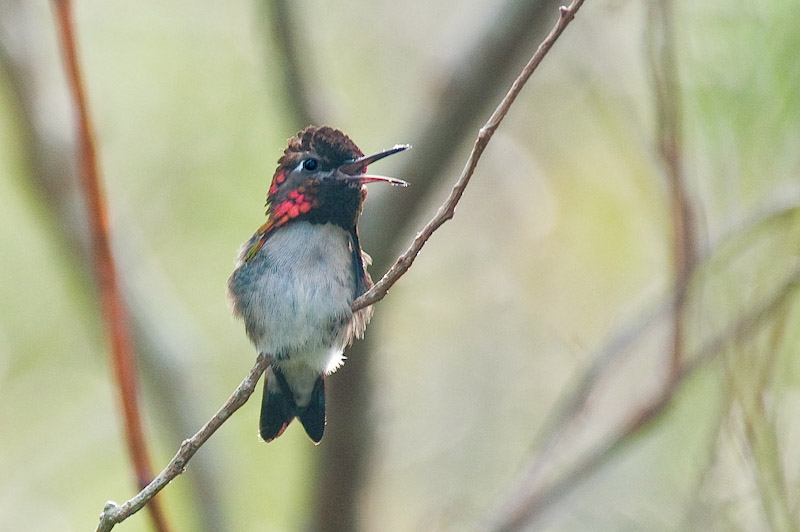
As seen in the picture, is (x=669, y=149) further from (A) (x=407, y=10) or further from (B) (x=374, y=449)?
(A) (x=407, y=10)

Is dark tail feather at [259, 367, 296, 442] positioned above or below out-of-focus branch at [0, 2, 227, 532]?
below

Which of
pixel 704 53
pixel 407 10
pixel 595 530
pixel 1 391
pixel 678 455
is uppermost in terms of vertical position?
pixel 407 10

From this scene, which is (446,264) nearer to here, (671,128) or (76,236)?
(76,236)

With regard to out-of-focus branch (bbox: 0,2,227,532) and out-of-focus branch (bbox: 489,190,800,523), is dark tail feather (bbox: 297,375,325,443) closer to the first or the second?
out-of-focus branch (bbox: 489,190,800,523)

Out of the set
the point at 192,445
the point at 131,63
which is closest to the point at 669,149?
the point at 192,445

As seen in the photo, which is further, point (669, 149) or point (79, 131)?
point (669, 149)

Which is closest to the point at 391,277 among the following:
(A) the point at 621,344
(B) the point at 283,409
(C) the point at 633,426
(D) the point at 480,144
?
(D) the point at 480,144

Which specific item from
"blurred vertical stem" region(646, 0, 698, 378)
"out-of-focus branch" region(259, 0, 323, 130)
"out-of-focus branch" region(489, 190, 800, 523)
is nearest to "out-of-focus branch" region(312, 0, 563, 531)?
"out-of-focus branch" region(259, 0, 323, 130)
